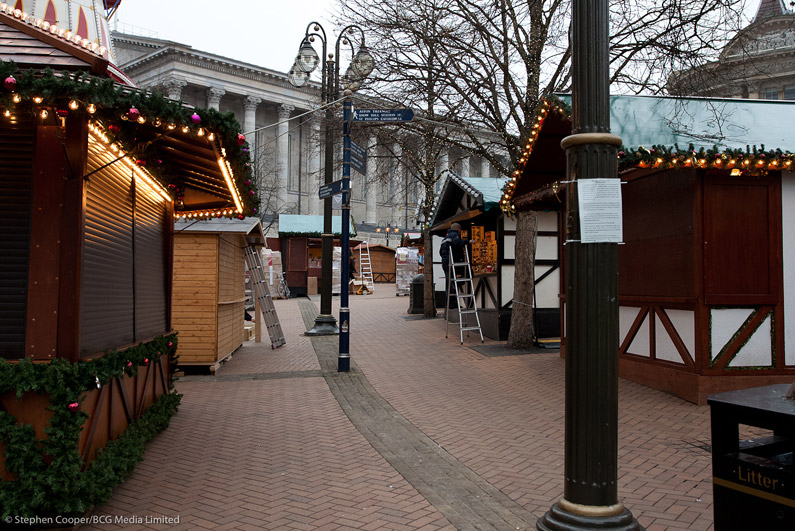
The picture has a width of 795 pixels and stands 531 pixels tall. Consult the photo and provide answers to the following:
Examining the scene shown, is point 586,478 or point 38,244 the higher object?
point 38,244

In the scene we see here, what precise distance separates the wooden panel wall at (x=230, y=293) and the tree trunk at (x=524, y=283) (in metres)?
5.77

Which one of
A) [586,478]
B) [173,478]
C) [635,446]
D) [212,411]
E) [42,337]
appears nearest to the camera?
[586,478]

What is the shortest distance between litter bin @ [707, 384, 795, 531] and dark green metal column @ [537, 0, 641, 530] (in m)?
0.50

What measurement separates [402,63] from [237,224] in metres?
5.15

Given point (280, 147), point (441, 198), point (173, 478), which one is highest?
point (280, 147)

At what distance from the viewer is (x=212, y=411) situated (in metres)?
8.16

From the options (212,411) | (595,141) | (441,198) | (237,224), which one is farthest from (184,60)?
(595,141)

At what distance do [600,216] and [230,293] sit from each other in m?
10.1

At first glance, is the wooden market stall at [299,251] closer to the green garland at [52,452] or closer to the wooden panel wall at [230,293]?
the wooden panel wall at [230,293]

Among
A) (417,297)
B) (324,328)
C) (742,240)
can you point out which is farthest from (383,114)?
(417,297)

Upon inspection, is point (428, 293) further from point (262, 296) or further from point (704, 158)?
point (704, 158)

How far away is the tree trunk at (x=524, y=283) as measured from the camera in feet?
42.0

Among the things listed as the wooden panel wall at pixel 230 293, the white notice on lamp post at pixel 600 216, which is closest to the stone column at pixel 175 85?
the wooden panel wall at pixel 230 293

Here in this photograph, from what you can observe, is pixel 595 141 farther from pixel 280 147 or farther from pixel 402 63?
pixel 280 147
